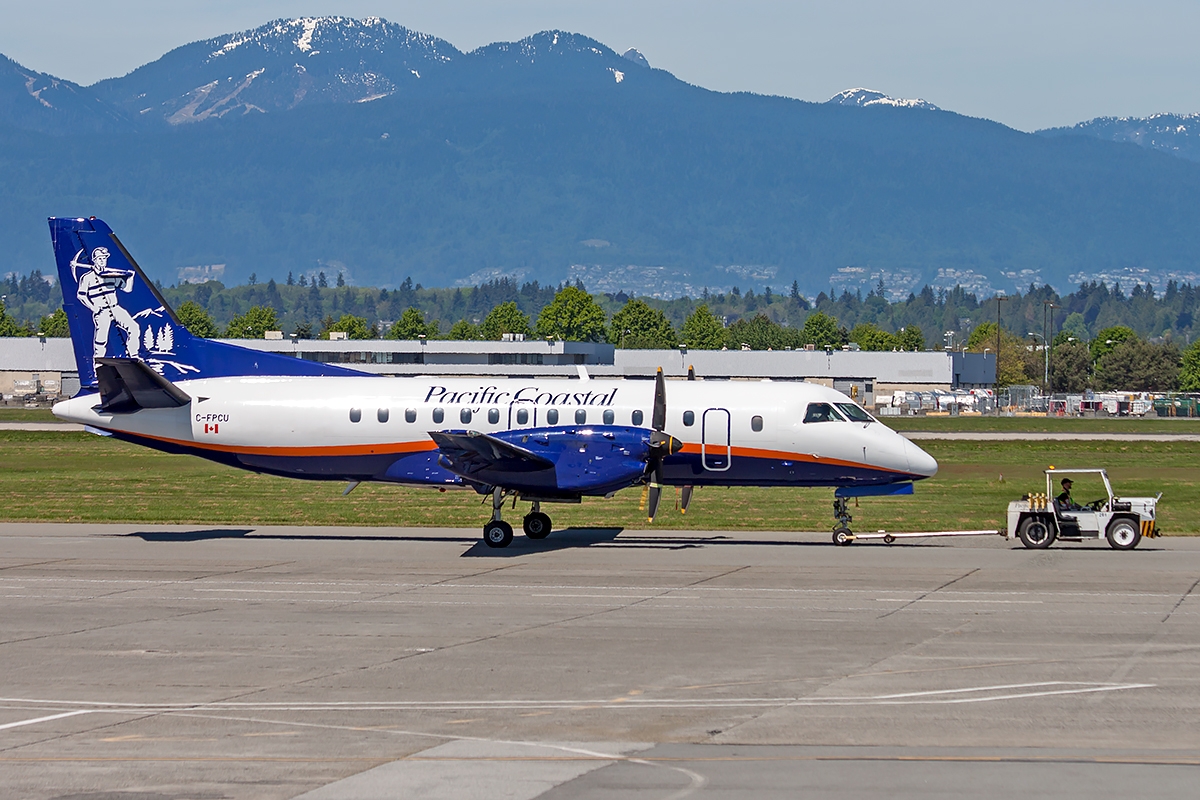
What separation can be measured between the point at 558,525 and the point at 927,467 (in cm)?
1058

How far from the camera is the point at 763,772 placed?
13.2 m

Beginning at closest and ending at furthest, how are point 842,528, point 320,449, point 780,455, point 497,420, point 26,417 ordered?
point 842,528 < point 780,455 < point 497,420 < point 320,449 < point 26,417

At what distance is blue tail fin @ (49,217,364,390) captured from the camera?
34500mm

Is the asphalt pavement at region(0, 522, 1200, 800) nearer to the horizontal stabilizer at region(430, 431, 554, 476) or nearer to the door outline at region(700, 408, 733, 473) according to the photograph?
the horizontal stabilizer at region(430, 431, 554, 476)

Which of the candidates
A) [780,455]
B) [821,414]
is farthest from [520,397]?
[821,414]


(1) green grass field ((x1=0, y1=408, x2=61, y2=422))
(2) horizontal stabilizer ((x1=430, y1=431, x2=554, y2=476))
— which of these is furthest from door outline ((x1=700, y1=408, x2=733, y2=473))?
(1) green grass field ((x1=0, y1=408, x2=61, y2=422))

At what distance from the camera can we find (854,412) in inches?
1305

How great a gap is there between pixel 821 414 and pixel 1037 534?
5.91 m

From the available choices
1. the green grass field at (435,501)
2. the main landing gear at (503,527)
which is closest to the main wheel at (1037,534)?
the green grass field at (435,501)

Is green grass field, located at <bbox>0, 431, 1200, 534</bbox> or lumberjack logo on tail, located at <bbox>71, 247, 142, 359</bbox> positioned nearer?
lumberjack logo on tail, located at <bbox>71, 247, 142, 359</bbox>

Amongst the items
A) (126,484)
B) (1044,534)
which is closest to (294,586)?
(1044,534)

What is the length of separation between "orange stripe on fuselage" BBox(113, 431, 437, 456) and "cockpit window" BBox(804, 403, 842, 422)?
9541mm

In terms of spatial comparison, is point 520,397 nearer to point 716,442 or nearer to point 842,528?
point 716,442

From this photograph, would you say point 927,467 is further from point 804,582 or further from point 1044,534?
point 804,582
